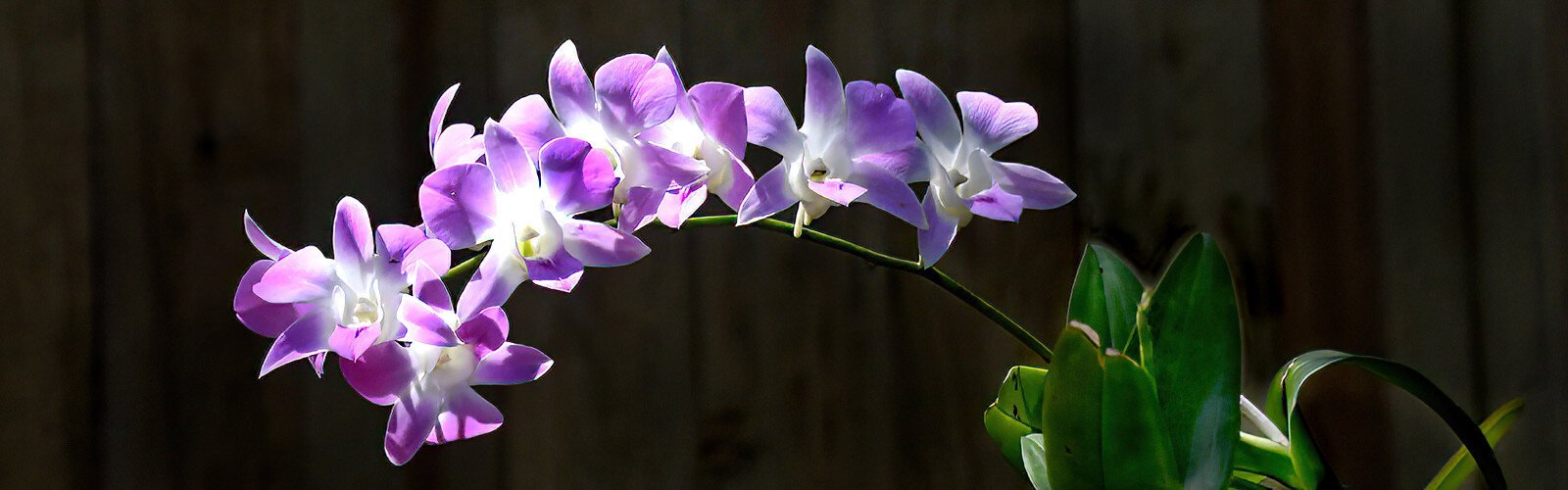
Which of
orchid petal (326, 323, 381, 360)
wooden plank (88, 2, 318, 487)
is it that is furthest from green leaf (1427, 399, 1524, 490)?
wooden plank (88, 2, 318, 487)

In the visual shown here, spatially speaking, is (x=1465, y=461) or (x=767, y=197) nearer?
(x=767, y=197)

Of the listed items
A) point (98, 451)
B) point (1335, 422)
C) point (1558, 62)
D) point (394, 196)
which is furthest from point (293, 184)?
point (1558, 62)

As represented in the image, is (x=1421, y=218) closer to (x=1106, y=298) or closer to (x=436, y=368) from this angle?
(x=1106, y=298)

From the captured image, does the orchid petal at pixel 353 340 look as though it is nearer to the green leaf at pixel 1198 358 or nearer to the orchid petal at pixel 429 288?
the orchid petal at pixel 429 288

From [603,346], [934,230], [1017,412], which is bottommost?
[603,346]

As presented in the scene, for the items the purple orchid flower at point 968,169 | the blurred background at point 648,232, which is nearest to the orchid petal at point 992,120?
the purple orchid flower at point 968,169

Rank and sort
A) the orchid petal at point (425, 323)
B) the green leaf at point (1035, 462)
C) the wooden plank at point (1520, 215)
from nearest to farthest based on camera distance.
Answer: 1. the orchid petal at point (425, 323)
2. the green leaf at point (1035, 462)
3. the wooden plank at point (1520, 215)

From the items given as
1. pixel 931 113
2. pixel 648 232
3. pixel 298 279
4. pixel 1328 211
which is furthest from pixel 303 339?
pixel 1328 211

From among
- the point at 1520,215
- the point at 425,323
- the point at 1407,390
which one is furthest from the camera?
the point at 1520,215
